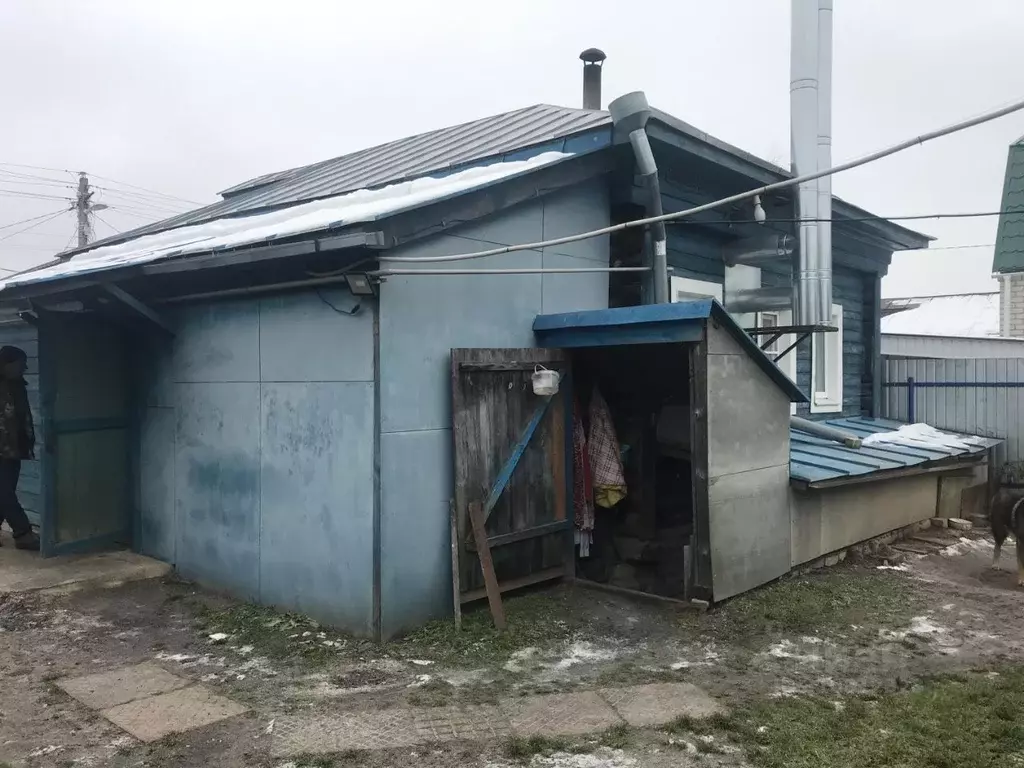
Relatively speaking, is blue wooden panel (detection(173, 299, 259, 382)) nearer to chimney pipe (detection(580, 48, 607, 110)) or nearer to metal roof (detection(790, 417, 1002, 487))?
metal roof (detection(790, 417, 1002, 487))

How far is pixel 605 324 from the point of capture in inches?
231

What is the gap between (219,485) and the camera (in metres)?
6.28

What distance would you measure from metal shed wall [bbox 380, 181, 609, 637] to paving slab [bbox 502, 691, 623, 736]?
133 centimetres

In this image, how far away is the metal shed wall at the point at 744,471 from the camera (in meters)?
5.79

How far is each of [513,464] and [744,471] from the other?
1828mm

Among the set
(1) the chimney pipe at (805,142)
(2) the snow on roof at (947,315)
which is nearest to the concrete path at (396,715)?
(1) the chimney pipe at (805,142)

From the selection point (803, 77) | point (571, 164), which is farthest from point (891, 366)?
point (571, 164)

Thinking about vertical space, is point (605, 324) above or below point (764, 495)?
above

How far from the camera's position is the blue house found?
17.1ft

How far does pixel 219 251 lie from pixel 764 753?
4.47 m

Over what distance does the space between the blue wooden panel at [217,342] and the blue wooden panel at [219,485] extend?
0.35ft

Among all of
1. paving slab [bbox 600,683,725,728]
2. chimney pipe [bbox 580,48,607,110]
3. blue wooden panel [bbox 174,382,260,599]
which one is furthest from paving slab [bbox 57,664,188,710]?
chimney pipe [bbox 580,48,607,110]

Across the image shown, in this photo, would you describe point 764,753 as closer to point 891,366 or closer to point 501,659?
point 501,659

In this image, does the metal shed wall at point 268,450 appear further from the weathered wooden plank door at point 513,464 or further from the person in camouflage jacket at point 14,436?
the person in camouflage jacket at point 14,436
